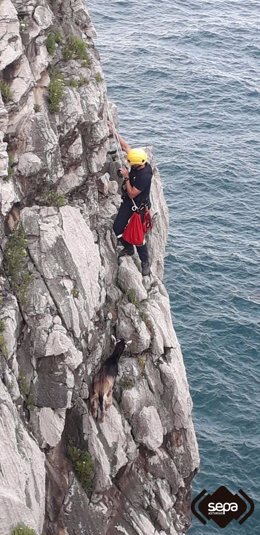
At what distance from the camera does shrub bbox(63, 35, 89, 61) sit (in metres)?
24.8

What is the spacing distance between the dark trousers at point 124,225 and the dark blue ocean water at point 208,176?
1388 centimetres

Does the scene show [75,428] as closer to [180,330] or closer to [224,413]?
[224,413]

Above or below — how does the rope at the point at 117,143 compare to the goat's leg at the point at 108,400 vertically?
above

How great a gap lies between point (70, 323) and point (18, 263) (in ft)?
8.19

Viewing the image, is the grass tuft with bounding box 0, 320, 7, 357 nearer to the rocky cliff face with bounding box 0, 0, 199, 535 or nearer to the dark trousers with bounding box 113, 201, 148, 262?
the rocky cliff face with bounding box 0, 0, 199, 535

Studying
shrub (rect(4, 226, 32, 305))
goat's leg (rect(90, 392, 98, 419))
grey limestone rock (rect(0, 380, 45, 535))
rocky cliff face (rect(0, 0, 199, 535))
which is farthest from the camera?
goat's leg (rect(90, 392, 98, 419))

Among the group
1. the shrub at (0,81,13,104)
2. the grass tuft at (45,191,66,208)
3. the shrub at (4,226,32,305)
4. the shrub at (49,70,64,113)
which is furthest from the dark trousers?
the shrub at (0,81,13,104)

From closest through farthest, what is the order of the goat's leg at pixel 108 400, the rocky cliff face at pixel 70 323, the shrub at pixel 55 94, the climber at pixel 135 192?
the rocky cliff face at pixel 70 323 → the shrub at pixel 55 94 → the goat's leg at pixel 108 400 → the climber at pixel 135 192

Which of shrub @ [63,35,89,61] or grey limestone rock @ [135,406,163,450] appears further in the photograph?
grey limestone rock @ [135,406,163,450]

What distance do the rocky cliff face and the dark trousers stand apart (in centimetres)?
43

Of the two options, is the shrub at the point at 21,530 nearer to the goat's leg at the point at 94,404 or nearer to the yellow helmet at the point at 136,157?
the goat's leg at the point at 94,404

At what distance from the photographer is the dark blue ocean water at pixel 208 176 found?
38062 mm

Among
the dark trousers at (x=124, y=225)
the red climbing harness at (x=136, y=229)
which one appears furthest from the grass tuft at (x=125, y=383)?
the red climbing harness at (x=136, y=229)

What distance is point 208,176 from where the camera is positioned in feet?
183
